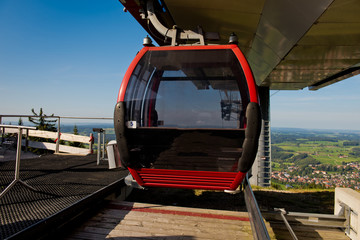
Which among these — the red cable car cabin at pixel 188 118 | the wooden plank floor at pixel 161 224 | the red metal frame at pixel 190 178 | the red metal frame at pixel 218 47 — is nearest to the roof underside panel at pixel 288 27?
the red metal frame at pixel 218 47

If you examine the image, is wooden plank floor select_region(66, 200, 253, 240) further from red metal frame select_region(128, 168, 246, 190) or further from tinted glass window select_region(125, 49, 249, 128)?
tinted glass window select_region(125, 49, 249, 128)

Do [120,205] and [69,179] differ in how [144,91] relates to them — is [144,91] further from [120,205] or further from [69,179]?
[69,179]

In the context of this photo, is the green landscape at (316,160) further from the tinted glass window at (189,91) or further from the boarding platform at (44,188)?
the tinted glass window at (189,91)

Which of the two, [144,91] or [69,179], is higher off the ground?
[144,91]

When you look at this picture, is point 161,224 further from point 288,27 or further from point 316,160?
point 316,160

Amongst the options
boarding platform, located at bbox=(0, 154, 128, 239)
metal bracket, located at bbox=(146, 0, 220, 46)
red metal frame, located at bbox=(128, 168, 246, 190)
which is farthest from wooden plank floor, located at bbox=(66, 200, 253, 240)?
metal bracket, located at bbox=(146, 0, 220, 46)

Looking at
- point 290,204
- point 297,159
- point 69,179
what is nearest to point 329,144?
point 297,159
